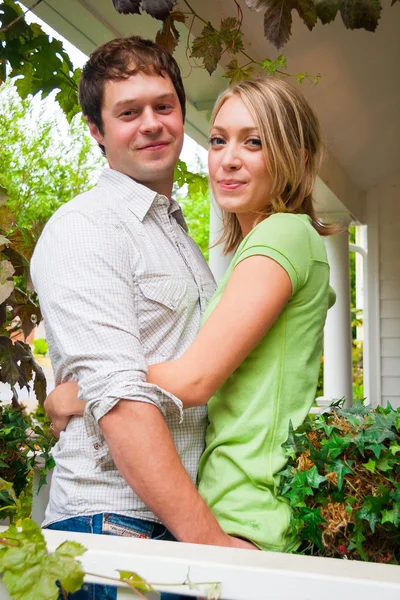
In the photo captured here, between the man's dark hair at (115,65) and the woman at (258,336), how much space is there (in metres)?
0.19

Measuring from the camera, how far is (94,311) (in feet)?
4.00

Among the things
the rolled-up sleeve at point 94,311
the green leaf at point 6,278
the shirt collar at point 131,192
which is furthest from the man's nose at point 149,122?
the green leaf at point 6,278

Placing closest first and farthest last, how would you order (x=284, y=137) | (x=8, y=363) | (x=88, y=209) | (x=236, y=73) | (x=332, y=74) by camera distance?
(x=88, y=209) < (x=284, y=137) < (x=8, y=363) < (x=236, y=73) < (x=332, y=74)

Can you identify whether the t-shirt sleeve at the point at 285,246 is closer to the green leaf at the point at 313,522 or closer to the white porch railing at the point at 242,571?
the green leaf at the point at 313,522

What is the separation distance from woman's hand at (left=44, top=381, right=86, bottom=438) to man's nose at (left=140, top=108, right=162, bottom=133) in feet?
1.79

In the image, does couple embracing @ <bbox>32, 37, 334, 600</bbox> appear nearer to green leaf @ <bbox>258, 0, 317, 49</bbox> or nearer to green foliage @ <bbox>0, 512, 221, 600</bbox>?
green leaf @ <bbox>258, 0, 317, 49</bbox>

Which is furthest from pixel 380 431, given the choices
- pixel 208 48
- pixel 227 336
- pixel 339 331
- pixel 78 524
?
pixel 339 331

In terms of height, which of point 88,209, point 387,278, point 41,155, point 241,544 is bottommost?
point 241,544

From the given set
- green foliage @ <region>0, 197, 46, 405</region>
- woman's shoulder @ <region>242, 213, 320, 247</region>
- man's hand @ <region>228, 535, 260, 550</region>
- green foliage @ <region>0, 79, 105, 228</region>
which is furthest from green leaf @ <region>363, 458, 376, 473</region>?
green foliage @ <region>0, 79, 105, 228</region>

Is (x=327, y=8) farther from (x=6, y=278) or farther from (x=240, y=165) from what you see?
(x=6, y=278)

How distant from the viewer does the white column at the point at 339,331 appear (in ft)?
19.8

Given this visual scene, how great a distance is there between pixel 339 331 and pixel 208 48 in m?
4.23

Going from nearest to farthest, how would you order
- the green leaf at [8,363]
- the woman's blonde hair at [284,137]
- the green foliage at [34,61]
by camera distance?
1. the woman's blonde hair at [284,137]
2. the green leaf at [8,363]
3. the green foliage at [34,61]

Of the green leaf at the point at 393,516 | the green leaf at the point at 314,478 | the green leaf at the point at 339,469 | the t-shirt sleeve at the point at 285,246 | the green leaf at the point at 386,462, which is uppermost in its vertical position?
the t-shirt sleeve at the point at 285,246
